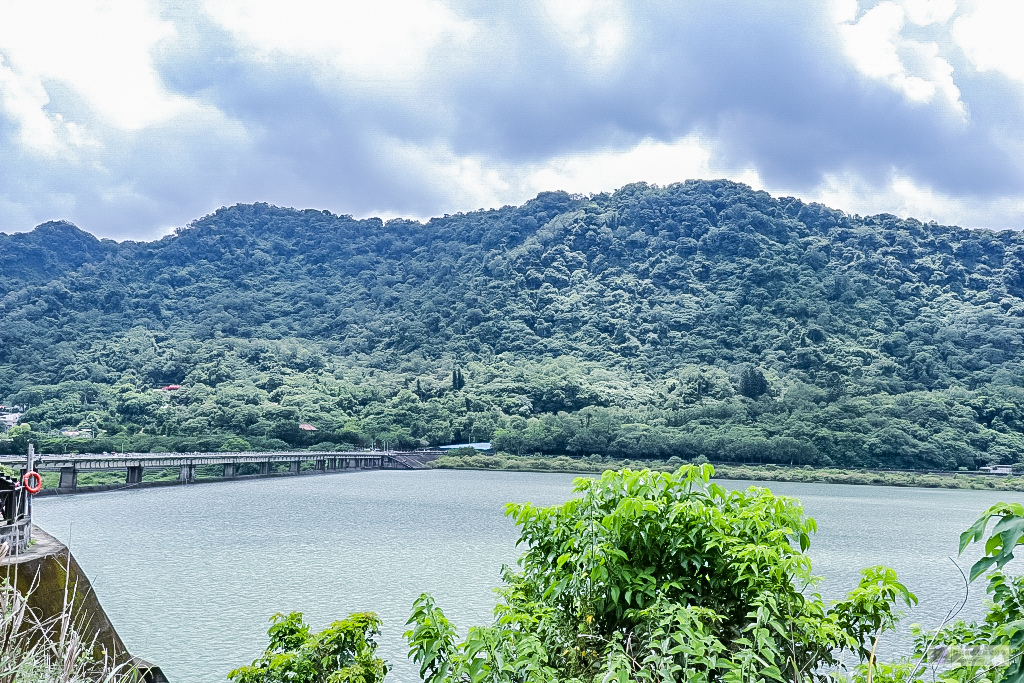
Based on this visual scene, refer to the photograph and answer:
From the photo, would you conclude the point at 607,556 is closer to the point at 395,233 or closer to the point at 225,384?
the point at 225,384

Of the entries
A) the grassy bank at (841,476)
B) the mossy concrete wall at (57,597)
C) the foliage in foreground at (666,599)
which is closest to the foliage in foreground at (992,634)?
the foliage in foreground at (666,599)

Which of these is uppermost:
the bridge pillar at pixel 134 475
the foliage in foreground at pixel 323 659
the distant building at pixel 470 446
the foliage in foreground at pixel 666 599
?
the foliage in foreground at pixel 666 599

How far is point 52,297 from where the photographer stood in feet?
406

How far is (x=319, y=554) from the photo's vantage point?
27.1 metres

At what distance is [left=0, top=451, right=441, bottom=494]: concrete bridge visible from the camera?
4944cm

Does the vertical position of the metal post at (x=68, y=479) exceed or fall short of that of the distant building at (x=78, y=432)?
it falls short

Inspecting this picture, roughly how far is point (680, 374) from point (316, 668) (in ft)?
348

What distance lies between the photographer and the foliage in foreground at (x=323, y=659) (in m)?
6.47

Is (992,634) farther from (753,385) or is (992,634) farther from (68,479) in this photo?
(753,385)

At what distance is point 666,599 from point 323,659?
158 inches

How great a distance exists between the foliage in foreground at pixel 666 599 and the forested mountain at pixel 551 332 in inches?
2848

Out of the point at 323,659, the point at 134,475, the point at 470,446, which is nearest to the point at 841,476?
the point at 470,446

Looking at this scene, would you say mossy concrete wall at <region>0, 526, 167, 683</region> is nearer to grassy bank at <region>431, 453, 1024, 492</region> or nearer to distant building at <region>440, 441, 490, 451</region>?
grassy bank at <region>431, 453, 1024, 492</region>

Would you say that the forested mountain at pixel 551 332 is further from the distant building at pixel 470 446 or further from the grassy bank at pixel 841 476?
the grassy bank at pixel 841 476
